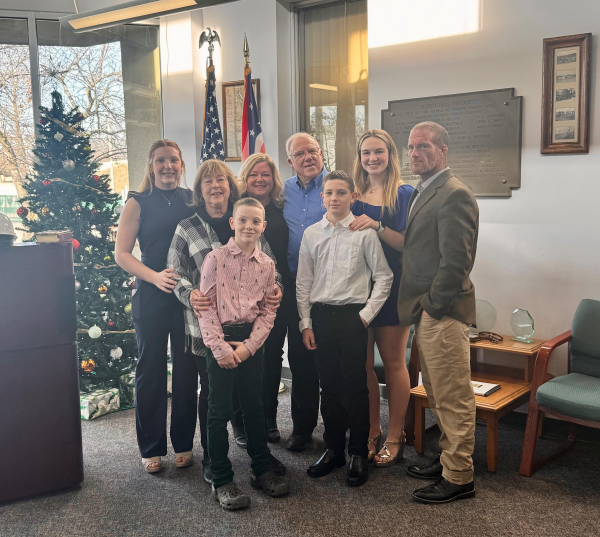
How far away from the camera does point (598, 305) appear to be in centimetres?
289

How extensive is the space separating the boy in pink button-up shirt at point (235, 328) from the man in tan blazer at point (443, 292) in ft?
2.04

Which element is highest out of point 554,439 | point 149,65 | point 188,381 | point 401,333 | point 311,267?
point 149,65

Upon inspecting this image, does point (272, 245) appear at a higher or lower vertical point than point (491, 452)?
higher

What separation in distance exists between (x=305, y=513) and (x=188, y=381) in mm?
815

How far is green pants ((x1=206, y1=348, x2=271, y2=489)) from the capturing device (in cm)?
238

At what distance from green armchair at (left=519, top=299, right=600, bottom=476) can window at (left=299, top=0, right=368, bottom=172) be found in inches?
75.6

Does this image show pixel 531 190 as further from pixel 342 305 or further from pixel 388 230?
pixel 342 305

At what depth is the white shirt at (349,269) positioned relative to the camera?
2.53m

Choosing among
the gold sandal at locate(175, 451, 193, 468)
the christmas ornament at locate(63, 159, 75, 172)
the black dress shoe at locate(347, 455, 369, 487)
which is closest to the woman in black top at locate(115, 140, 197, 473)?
the gold sandal at locate(175, 451, 193, 468)

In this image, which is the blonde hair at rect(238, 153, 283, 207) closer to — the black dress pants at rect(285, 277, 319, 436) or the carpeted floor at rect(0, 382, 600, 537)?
the black dress pants at rect(285, 277, 319, 436)

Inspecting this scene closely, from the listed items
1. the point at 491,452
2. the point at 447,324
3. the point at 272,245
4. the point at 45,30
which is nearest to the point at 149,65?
the point at 45,30

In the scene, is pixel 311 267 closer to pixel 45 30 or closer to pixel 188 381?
pixel 188 381

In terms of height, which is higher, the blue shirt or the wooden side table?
the blue shirt

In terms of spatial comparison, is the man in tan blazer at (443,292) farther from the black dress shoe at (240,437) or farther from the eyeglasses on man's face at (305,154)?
the black dress shoe at (240,437)
